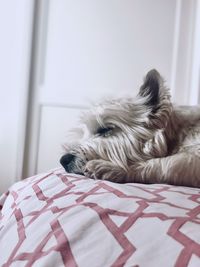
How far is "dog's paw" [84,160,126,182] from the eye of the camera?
959 mm

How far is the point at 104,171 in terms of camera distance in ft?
3.21

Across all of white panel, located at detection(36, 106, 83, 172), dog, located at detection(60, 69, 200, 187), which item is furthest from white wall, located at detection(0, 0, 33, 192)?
dog, located at detection(60, 69, 200, 187)

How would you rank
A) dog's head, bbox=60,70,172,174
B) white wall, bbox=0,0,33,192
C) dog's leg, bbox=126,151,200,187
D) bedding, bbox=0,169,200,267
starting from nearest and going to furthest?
1. bedding, bbox=0,169,200,267
2. dog's leg, bbox=126,151,200,187
3. dog's head, bbox=60,70,172,174
4. white wall, bbox=0,0,33,192

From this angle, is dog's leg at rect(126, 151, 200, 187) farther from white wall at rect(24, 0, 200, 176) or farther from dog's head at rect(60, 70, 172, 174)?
white wall at rect(24, 0, 200, 176)

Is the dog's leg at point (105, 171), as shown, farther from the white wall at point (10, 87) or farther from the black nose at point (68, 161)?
the white wall at point (10, 87)

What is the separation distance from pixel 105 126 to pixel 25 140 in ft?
3.83

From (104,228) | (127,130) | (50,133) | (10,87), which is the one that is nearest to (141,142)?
(127,130)

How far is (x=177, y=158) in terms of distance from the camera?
94 cm

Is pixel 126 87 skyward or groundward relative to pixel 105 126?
skyward

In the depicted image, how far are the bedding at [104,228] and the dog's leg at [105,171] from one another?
0.41 ft

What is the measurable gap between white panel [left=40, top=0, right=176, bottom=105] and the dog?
1.06 meters

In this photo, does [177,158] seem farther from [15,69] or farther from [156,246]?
[15,69]

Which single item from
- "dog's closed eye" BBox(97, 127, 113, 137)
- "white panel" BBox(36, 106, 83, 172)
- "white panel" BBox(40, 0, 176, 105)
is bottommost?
"white panel" BBox(36, 106, 83, 172)

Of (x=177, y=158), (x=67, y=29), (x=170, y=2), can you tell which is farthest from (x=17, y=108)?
(x=177, y=158)
